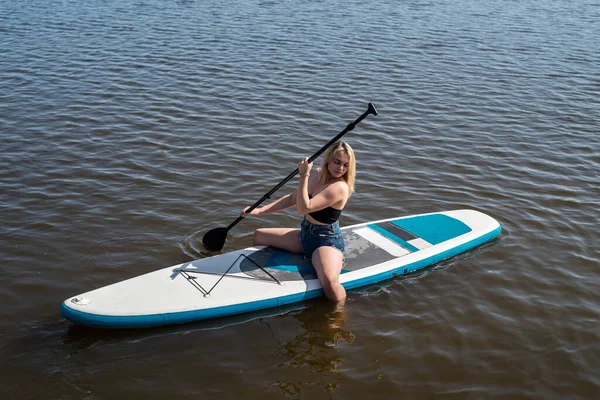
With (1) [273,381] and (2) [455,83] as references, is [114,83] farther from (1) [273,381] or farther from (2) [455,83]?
(1) [273,381]

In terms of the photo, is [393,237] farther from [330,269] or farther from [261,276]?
Answer: [261,276]

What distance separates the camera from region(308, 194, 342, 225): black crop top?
5855 millimetres

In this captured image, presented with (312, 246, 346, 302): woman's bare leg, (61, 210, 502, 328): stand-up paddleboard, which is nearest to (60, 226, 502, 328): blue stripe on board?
(61, 210, 502, 328): stand-up paddleboard

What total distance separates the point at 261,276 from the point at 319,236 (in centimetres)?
63

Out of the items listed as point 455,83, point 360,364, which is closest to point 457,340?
point 360,364

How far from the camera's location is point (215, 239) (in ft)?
21.3

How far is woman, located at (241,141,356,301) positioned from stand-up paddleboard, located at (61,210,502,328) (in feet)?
0.43

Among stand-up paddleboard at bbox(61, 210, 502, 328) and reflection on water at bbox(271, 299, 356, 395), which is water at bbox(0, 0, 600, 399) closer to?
reflection on water at bbox(271, 299, 356, 395)

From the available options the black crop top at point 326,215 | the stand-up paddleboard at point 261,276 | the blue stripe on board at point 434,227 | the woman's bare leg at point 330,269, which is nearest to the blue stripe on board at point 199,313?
the stand-up paddleboard at point 261,276

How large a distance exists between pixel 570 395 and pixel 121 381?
3.28 meters

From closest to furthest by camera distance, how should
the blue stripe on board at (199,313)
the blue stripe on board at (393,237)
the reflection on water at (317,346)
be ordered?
the reflection on water at (317,346) → the blue stripe on board at (199,313) → the blue stripe on board at (393,237)

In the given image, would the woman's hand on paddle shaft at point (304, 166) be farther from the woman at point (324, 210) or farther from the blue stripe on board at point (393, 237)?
the blue stripe on board at point (393, 237)

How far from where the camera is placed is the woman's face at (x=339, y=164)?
5.57m

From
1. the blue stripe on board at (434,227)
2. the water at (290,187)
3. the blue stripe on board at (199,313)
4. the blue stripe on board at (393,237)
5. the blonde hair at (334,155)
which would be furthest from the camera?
the blue stripe on board at (434,227)
